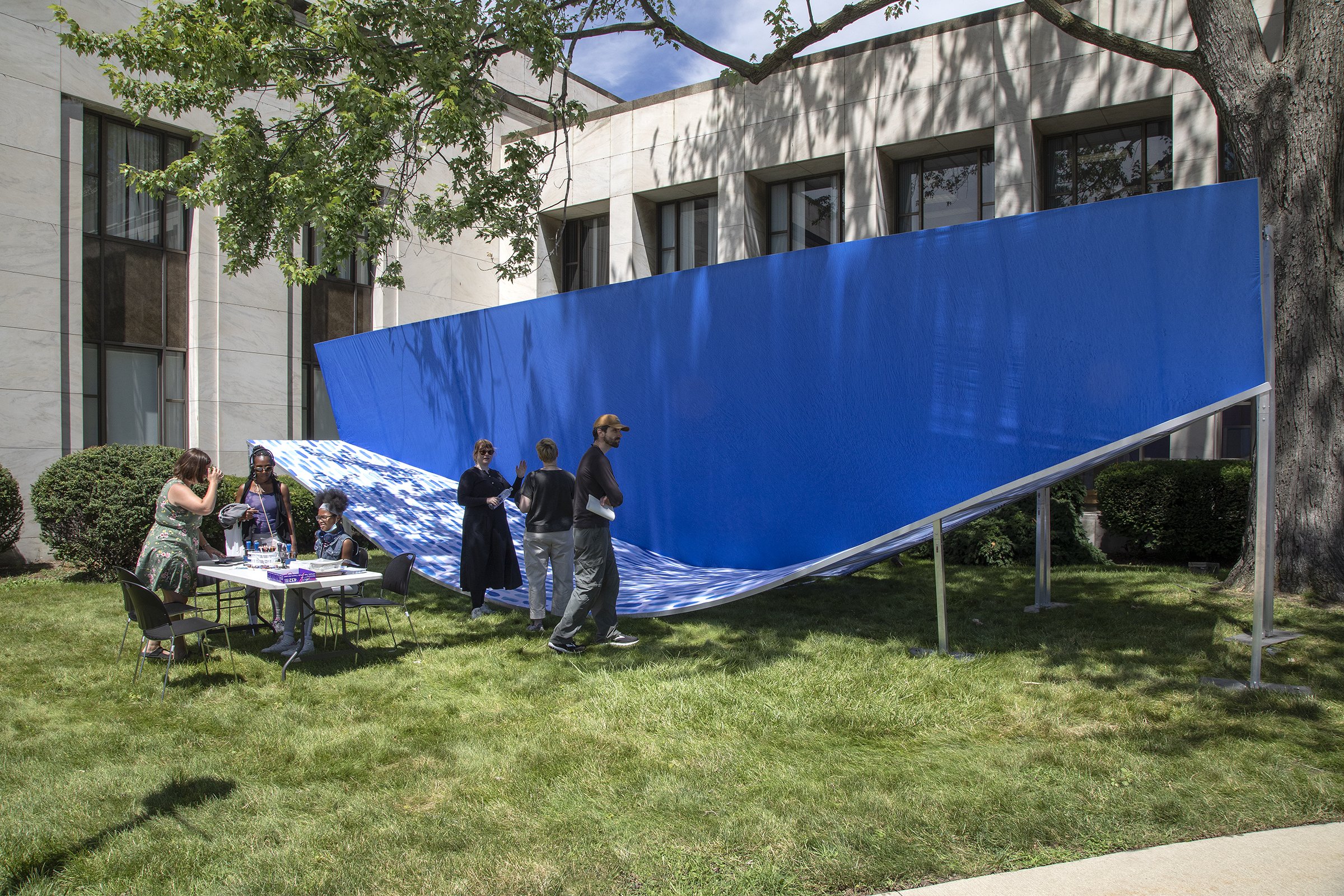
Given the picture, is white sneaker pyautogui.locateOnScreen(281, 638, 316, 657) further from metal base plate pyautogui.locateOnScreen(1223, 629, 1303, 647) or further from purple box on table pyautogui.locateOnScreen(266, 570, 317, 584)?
metal base plate pyautogui.locateOnScreen(1223, 629, 1303, 647)

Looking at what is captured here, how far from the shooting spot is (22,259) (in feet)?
37.3

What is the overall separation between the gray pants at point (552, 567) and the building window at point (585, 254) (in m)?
9.88

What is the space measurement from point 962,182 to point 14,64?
12.4m

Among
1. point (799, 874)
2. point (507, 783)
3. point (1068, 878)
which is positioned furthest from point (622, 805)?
point (1068, 878)

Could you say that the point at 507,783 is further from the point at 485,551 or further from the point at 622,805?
the point at 485,551

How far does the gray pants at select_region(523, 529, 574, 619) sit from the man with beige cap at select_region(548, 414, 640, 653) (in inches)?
24.4

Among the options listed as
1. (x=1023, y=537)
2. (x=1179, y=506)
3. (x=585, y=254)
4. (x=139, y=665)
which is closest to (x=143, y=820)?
(x=139, y=665)

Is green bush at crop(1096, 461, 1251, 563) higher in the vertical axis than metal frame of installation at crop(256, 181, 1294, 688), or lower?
lower

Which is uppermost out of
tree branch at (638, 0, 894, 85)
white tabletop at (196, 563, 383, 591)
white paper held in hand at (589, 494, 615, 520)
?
tree branch at (638, 0, 894, 85)

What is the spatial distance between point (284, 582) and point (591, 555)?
1988 millimetres

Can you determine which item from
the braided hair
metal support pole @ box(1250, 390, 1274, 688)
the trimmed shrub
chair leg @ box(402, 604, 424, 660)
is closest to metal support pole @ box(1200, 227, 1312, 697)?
metal support pole @ box(1250, 390, 1274, 688)

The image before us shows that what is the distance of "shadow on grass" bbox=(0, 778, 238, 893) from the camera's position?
10.5 ft

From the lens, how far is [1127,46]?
27.4ft

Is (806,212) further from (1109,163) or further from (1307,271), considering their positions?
(1307,271)
